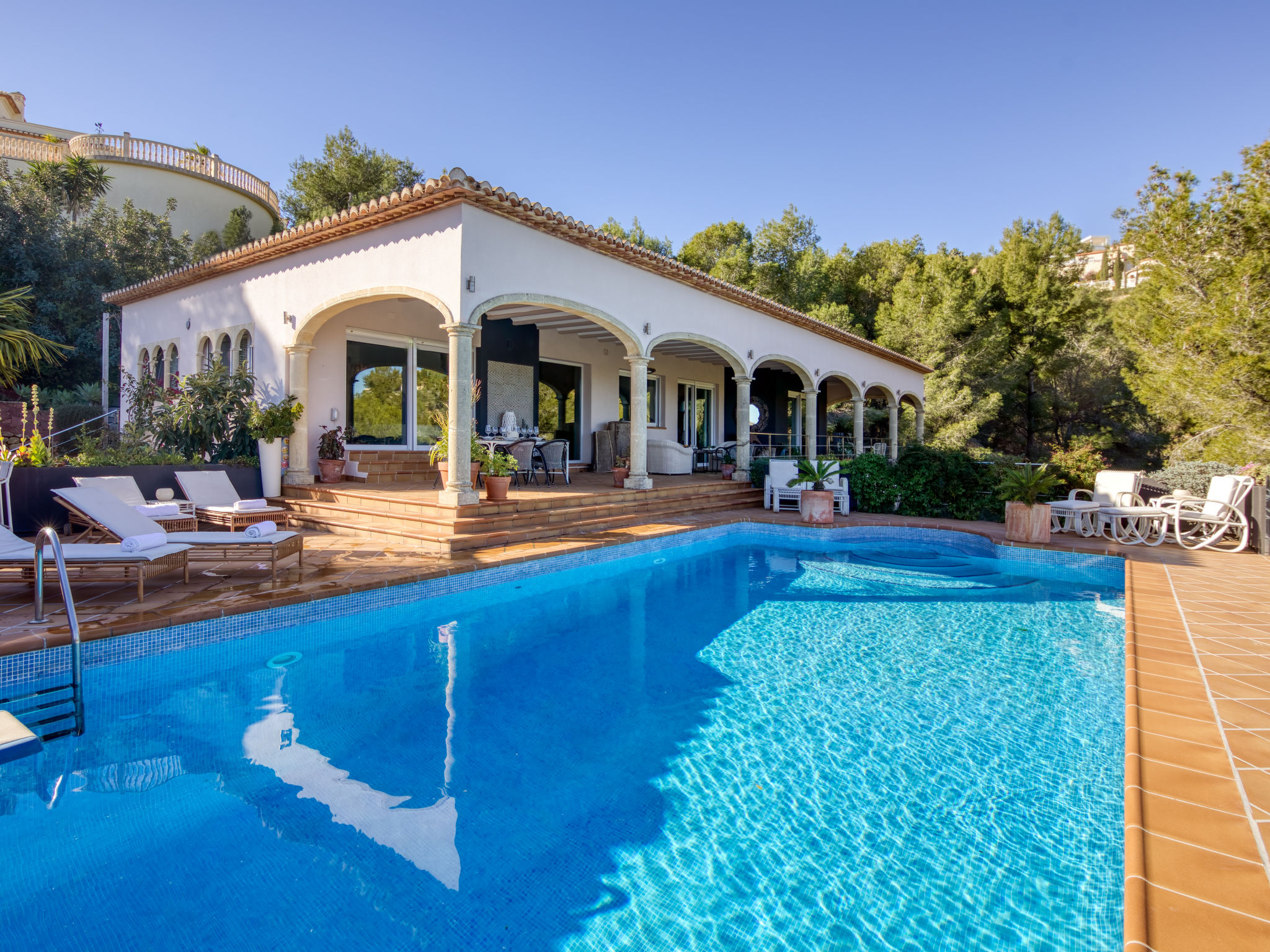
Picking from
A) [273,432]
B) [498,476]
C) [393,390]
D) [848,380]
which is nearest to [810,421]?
[848,380]

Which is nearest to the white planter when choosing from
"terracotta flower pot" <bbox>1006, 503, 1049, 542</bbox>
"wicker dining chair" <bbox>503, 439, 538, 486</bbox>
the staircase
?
the staircase

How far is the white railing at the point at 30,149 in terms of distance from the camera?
1962 centimetres

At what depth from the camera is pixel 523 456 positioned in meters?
10.9

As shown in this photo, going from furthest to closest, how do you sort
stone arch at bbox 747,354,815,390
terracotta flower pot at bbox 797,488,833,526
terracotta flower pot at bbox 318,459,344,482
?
stone arch at bbox 747,354,815,390 → terracotta flower pot at bbox 797,488,833,526 → terracotta flower pot at bbox 318,459,344,482

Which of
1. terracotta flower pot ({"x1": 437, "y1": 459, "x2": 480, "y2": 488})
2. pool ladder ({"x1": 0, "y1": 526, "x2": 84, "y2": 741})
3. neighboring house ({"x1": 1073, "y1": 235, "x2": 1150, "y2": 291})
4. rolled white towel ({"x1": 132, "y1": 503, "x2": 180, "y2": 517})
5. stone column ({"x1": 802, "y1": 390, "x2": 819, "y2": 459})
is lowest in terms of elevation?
pool ladder ({"x1": 0, "y1": 526, "x2": 84, "y2": 741})

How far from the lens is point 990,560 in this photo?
8570 mm

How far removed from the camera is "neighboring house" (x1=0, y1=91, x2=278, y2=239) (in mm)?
19844

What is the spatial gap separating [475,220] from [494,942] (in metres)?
7.49

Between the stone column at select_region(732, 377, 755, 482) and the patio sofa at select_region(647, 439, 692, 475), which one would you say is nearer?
the stone column at select_region(732, 377, 755, 482)

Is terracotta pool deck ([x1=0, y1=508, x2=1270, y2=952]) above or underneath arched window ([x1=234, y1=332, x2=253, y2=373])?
underneath

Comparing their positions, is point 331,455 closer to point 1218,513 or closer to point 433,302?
point 433,302

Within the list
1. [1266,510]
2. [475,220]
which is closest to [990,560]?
[1266,510]

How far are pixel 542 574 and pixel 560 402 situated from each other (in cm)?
750

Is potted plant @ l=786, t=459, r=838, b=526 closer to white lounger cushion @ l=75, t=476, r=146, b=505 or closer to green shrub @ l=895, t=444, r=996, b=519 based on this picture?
green shrub @ l=895, t=444, r=996, b=519
